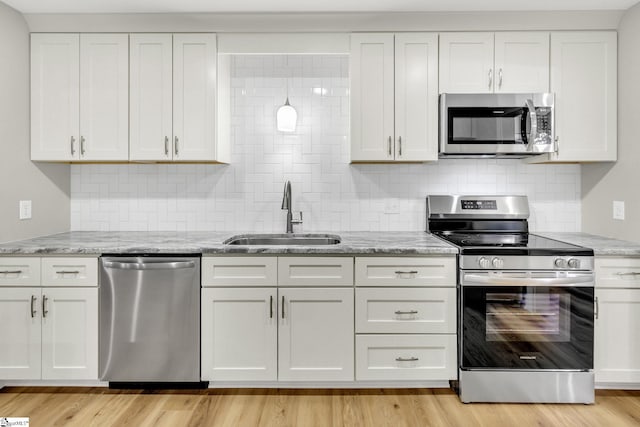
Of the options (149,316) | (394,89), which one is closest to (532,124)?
(394,89)

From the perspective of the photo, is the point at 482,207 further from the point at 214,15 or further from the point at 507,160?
the point at 214,15

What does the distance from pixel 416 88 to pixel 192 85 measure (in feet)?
4.86

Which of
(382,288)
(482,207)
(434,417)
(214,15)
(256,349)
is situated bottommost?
(434,417)

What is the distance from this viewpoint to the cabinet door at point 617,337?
8.09 ft

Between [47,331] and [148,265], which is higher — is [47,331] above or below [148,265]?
below

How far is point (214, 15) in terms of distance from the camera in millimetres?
2846

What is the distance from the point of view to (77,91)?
286 centimetres

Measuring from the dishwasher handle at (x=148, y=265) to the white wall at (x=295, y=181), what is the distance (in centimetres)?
79

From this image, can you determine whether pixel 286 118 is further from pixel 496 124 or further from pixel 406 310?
pixel 406 310

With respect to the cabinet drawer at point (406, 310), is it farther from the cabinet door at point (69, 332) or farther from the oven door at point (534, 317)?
the cabinet door at point (69, 332)

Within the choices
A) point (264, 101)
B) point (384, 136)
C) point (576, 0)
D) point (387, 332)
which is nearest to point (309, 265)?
point (387, 332)

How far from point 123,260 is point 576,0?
3.15m

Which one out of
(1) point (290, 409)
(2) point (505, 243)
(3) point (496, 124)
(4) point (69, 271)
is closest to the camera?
(1) point (290, 409)

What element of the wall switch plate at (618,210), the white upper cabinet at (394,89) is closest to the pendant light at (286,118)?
the white upper cabinet at (394,89)
